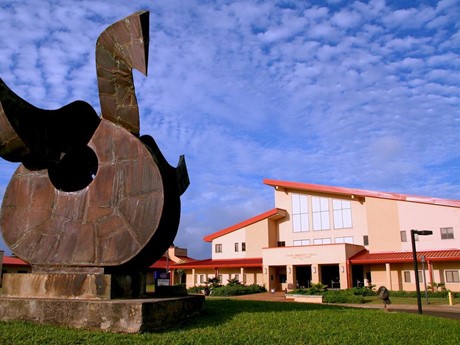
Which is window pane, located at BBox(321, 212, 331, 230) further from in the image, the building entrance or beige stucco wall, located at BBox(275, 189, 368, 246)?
the building entrance

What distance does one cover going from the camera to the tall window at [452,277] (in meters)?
30.4

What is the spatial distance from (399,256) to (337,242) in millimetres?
6338

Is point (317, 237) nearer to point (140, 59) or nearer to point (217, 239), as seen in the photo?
point (217, 239)

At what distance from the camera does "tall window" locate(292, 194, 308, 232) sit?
39281 mm

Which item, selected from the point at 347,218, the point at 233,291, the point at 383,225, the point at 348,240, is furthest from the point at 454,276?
the point at 233,291

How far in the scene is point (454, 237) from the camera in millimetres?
31391

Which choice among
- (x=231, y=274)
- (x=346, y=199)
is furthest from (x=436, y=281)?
(x=231, y=274)

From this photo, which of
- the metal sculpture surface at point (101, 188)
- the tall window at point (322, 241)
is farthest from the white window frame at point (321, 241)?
the metal sculpture surface at point (101, 188)

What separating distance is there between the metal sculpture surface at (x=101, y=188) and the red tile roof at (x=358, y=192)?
92.2 ft

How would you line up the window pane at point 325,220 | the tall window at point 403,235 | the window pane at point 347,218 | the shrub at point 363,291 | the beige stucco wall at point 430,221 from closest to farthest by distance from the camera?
the shrub at point 363,291
the beige stucco wall at point 430,221
the tall window at point 403,235
the window pane at point 347,218
the window pane at point 325,220

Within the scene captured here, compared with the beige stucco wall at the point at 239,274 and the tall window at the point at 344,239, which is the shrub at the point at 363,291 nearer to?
the tall window at the point at 344,239

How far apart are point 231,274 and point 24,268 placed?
22.6 meters

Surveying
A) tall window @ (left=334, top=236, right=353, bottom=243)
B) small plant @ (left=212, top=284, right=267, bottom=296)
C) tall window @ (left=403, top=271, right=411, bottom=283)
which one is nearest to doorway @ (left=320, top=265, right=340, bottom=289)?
tall window @ (left=334, top=236, right=353, bottom=243)

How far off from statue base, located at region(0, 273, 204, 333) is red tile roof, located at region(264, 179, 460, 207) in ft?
93.3
